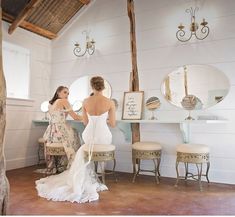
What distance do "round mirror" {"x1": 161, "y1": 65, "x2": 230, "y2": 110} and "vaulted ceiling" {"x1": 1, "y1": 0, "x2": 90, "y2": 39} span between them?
2.43 meters

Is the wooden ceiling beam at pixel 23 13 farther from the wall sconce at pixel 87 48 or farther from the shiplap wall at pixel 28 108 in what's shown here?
the wall sconce at pixel 87 48

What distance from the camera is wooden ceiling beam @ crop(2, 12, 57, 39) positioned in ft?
14.4

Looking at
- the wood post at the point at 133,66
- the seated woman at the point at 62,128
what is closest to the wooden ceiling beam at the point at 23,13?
the seated woman at the point at 62,128

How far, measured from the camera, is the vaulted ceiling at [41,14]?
429 cm

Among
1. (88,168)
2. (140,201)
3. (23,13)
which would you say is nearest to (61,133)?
(88,168)

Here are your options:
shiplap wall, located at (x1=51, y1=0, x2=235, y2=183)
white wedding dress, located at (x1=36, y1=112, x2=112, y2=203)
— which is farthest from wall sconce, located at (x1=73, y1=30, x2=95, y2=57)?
white wedding dress, located at (x1=36, y1=112, x2=112, y2=203)

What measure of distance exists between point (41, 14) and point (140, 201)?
12.4ft

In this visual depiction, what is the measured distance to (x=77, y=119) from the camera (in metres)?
4.14

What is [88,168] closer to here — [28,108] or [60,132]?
[60,132]

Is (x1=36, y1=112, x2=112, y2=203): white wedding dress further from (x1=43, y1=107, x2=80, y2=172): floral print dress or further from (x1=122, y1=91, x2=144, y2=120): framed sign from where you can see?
(x1=122, y1=91, x2=144, y2=120): framed sign

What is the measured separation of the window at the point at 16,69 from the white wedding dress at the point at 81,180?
78.7 inches

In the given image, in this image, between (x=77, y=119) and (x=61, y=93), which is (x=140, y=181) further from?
(x=61, y=93)

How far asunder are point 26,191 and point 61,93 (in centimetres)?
165

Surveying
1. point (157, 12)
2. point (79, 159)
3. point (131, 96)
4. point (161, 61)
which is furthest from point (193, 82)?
point (79, 159)
